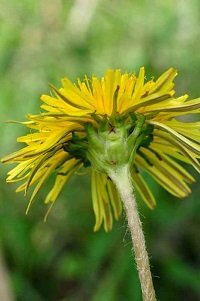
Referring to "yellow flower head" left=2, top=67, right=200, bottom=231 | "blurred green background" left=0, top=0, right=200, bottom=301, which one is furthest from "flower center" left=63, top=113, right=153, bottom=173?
"blurred green background" left=0, top=0, right=200, bottom=301

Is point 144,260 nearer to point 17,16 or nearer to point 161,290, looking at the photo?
point 161,290

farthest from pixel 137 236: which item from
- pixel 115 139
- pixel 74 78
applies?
pixel 74 78

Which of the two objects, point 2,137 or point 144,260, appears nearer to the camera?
point 144,260

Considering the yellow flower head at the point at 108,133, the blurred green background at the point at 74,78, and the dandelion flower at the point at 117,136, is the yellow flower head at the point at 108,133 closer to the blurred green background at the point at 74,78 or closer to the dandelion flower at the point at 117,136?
the dandelion flower at the point at 117,136

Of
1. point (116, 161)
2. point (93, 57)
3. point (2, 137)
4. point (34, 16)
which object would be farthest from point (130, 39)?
point (116, 161)

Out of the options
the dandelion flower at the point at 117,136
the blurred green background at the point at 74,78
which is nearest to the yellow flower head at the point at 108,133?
the dandelion flower at the point at 117,136

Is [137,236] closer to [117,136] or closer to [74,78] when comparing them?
[117,136]

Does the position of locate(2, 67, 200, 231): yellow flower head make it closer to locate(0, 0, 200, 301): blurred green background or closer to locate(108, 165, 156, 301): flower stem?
locate(108, 165, 156, 301): flower stem
